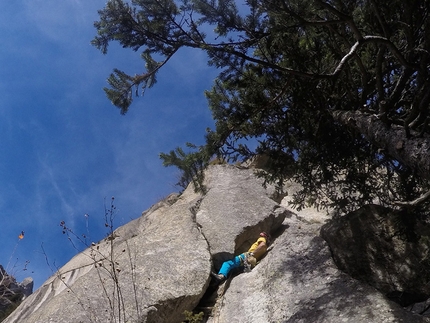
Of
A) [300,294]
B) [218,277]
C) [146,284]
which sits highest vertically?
[146,284]

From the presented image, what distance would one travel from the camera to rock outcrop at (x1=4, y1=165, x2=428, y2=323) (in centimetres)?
572

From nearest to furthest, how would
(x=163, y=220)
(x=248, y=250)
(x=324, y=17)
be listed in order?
(x=324, y=17) < (x=248, y=250) < (x=163, y=220)

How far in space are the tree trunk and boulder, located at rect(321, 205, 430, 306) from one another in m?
2.30

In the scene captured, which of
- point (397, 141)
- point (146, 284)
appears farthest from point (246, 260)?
point (397, 141)

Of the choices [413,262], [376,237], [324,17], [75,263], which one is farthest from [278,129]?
[75,263]

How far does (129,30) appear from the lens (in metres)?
6.33

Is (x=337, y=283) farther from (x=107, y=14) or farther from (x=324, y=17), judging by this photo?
(x=107, y=14)

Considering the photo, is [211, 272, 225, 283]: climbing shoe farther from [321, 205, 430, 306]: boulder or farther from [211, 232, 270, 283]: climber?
[321, 205, 430, 306]: boulder

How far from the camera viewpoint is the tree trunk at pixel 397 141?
157 inches

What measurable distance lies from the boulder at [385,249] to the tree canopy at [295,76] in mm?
486

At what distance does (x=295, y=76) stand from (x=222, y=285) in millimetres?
3955

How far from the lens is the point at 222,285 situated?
761cm

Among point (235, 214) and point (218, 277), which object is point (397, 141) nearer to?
point (218, 277)

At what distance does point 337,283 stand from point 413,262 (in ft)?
5.20
